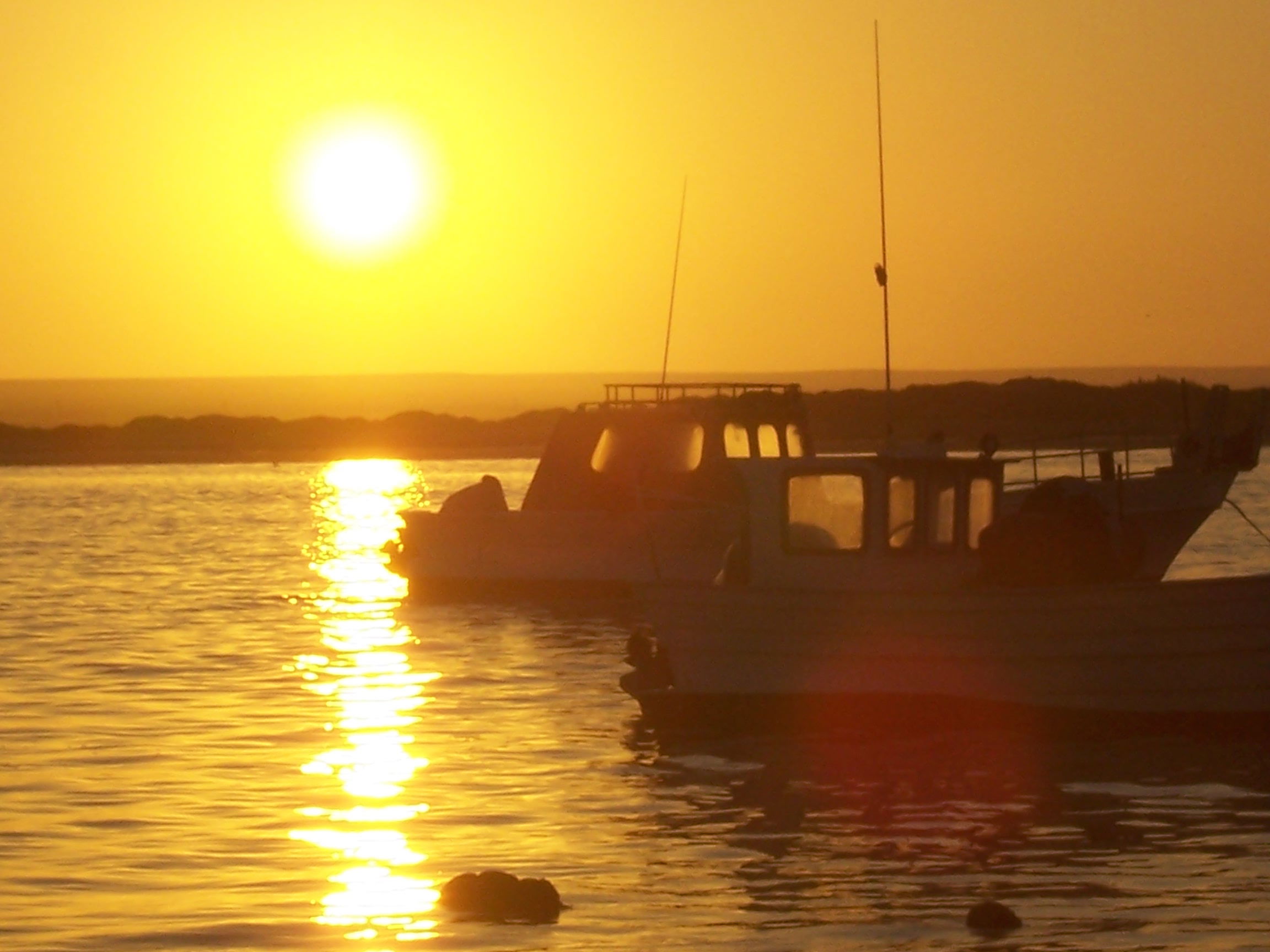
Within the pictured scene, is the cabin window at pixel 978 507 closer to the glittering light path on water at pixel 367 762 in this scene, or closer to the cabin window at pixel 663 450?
the glittering light path on water at pixel 367 762

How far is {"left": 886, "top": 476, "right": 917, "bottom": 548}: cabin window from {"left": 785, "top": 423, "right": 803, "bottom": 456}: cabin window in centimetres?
1186

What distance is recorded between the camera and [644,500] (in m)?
25.8

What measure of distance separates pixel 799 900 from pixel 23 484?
223 ft

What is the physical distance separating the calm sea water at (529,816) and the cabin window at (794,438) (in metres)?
5.14

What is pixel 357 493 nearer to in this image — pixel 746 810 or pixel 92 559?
pixel 92 559

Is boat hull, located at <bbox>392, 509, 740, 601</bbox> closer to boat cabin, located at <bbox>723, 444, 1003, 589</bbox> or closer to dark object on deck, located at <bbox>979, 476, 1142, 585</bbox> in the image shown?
boat cabin, located at <bbox>723, 444, 1003, 589</bbox>

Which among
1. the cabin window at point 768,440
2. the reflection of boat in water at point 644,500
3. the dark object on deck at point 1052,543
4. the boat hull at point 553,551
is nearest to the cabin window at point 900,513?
the dark object on deck at point 1052,543

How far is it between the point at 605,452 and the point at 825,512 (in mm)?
11882

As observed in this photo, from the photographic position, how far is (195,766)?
16.2m

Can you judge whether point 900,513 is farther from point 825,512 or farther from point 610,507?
point 610,507

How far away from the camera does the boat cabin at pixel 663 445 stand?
1141 inches

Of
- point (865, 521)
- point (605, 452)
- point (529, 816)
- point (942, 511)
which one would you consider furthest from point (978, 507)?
point (605, 452)

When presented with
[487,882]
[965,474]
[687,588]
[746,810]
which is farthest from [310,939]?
[965,474]

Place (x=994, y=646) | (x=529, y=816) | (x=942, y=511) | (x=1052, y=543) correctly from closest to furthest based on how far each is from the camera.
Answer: (x=529, y=816) < (x=994, y=646) < (x=1052, y=543) < (x=942, y=511)
